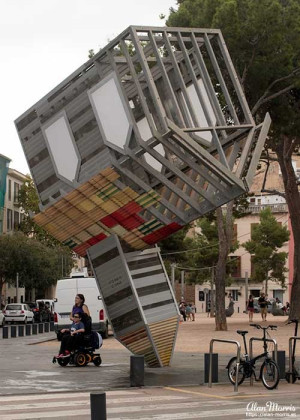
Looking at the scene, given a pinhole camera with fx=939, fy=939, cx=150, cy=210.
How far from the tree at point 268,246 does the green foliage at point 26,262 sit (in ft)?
65.3

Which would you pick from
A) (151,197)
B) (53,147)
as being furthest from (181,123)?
(53,147)

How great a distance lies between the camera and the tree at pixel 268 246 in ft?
296

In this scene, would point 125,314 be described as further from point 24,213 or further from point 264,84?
point 24,213

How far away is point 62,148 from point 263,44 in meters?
17.5

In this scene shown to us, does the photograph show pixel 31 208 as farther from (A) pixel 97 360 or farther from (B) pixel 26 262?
(A) pixel 97 360

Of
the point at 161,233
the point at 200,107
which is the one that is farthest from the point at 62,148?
the point at 200,107

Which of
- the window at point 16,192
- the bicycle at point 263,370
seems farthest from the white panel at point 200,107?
the window at point 16,192

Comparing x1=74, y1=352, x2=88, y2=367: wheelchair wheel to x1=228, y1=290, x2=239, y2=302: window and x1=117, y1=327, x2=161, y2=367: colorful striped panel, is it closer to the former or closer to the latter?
x1=117, y1=327, x2=161, y2=367: colorful striped panel

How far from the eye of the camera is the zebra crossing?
12.4 m

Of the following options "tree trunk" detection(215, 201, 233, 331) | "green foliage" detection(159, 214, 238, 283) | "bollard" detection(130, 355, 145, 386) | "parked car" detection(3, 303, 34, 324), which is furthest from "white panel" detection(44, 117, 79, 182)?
"green foliage" detection(159, 214, 238, 283)

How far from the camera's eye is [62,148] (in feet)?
A: 61.8

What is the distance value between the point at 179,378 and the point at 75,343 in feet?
13.6

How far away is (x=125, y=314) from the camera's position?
1930cm

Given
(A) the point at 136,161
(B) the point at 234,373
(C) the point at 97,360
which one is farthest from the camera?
(C) the point at 97,360
